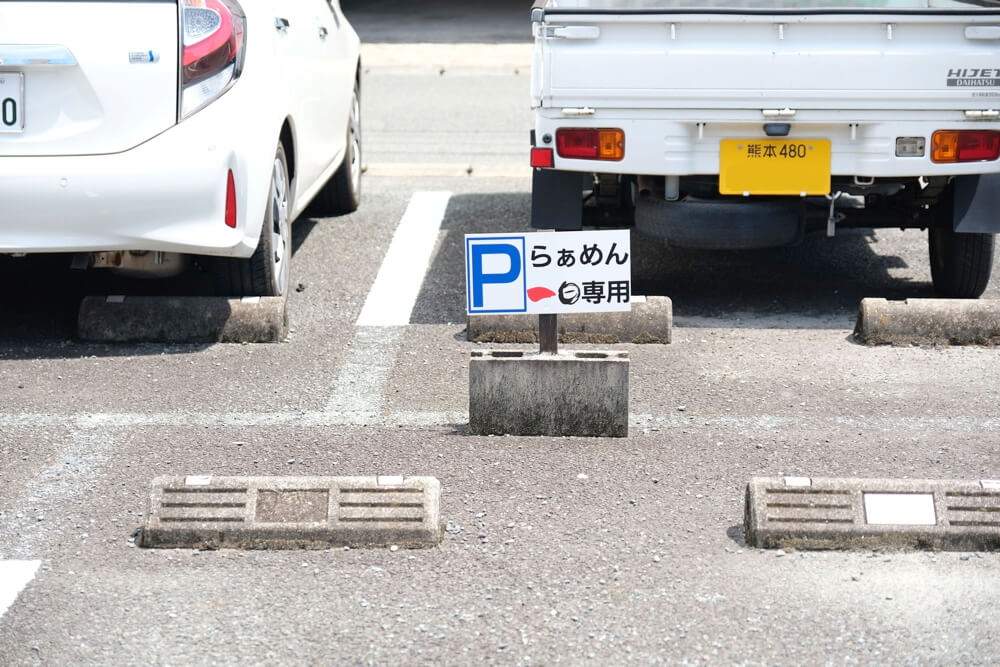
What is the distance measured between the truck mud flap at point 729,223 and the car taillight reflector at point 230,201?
6.00ft

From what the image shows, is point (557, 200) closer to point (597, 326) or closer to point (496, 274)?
point (597, 326)

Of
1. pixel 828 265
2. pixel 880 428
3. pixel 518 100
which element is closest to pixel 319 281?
pixel 828 265

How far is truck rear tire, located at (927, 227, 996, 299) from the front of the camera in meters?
6.80

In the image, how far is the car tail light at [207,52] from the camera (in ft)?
18.8

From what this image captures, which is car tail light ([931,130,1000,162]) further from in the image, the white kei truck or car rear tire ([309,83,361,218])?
car rear tire ([309,83,361,218])

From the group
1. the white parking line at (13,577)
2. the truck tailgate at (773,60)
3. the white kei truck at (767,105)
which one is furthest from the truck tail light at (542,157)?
the white parking line at (13,577)

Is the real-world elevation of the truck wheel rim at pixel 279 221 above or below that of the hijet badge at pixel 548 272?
below

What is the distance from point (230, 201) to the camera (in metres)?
5.89

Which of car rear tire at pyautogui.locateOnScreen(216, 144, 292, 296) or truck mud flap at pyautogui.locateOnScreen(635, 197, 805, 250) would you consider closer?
car rear tire at pyautogui.locateOnScreen(216, 144, 292, 296)

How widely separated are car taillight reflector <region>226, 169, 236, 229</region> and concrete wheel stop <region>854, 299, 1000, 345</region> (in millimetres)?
2535

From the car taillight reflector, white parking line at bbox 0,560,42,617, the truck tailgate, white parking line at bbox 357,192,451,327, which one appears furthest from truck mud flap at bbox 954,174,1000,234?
white parking line at bbox 0,560,42,617

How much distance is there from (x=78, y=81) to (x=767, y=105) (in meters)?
2.68

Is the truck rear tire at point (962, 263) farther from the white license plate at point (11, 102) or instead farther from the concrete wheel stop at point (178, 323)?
the white license plate at point (11, 102)

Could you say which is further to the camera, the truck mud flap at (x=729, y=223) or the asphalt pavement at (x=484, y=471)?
the truck mud flap at (x=729, y=223)
